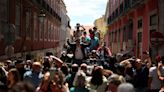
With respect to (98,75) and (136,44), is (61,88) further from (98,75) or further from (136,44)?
(136,44)

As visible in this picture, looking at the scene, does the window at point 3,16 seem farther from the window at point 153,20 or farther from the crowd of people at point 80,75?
the window at point 153,20

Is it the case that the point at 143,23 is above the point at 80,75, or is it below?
above

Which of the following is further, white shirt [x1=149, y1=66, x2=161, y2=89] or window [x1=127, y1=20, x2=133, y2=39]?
window [x1=127, y1=20, x2=133, y2=39]

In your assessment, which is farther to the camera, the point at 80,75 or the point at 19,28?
the point at 19,28

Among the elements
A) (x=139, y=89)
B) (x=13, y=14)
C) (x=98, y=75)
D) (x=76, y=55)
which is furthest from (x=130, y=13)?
(x=98, y=75)

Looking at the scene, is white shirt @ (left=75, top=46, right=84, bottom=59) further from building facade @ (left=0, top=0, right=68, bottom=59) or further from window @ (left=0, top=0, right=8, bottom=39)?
window @ (left=0, top=0, right=8, bottom=39)

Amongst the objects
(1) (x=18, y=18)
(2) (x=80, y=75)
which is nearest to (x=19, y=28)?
(1) (x=18, y=18)

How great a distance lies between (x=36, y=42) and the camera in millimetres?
38812

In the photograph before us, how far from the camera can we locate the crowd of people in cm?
830

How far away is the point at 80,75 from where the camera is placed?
8898mm

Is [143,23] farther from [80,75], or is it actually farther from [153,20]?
[80,75]

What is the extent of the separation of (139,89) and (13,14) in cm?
Answer: 1511

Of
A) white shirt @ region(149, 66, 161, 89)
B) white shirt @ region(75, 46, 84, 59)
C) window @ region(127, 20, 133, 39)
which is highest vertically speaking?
window @ region(127, 20, 133, 39)

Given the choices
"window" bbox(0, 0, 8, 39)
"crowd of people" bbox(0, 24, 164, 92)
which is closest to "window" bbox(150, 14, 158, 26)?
"window" bbox(0, 0, 8, 39)
